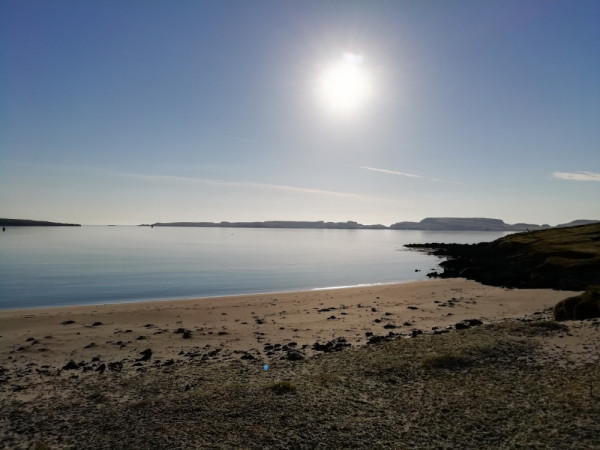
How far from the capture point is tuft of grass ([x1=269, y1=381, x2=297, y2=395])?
489 inches

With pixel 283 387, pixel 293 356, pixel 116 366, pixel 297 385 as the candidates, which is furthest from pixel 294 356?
pixel 116 366

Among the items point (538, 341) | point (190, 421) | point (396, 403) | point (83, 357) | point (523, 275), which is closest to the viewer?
point (190, 421)

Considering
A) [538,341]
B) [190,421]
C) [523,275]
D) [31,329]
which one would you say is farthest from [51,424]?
[523,275]

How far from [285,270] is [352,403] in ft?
177

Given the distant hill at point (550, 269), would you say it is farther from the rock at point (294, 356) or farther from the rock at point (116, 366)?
the rock at point (116, 366)

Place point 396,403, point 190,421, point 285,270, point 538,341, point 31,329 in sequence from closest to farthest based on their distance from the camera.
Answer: point 190,421 → point 396,403 → point 538,341 → point 31,329 → point 285,270

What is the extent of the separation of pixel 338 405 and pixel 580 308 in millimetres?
16945

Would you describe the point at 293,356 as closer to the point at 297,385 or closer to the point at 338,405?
the point at 297,385

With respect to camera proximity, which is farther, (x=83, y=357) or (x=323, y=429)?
(x=83, y=357)

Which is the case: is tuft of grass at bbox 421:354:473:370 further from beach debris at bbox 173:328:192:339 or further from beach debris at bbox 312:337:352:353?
beach debris at bbox 173:328:192:339

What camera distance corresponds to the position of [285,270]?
214 feet

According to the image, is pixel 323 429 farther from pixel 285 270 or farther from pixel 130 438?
pixel 285 270

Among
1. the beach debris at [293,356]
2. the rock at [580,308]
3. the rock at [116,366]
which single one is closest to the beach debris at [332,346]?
the beach debris at [293,356]

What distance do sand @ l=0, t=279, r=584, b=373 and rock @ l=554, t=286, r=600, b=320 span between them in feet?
12.5
